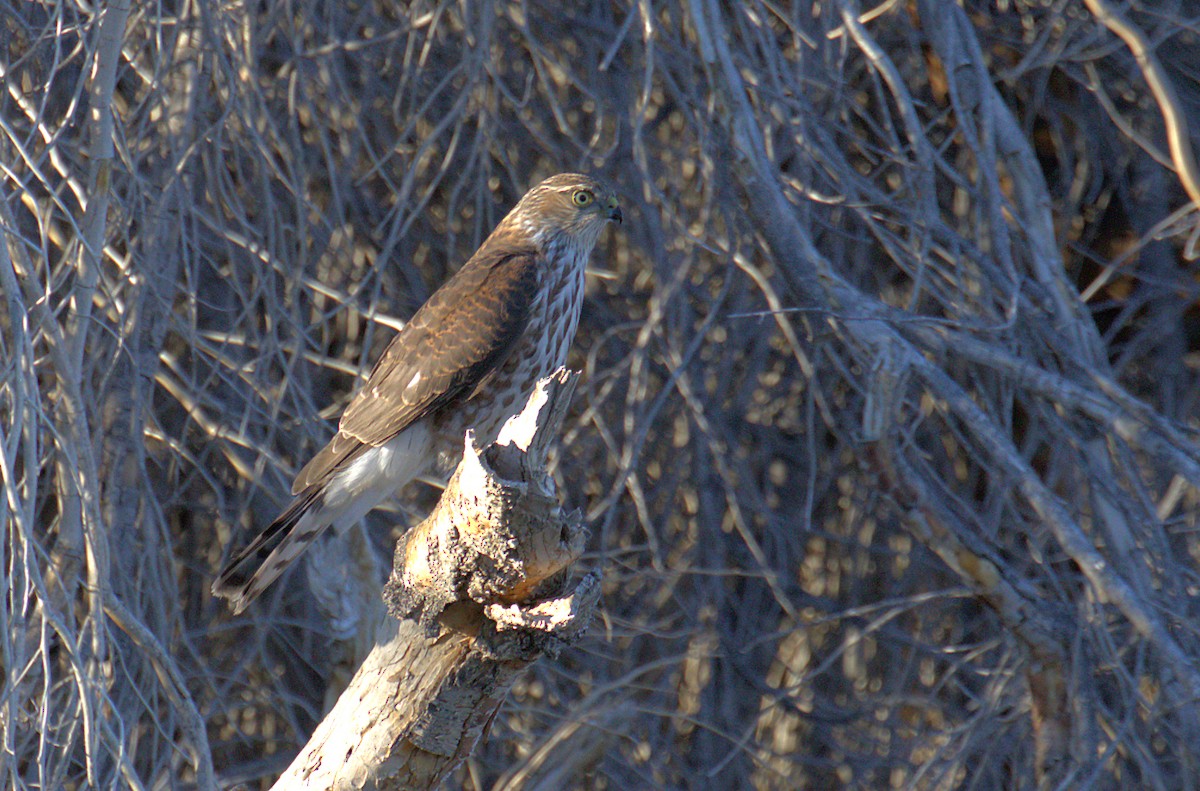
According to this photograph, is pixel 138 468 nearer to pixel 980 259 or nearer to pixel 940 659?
pixel 980 259

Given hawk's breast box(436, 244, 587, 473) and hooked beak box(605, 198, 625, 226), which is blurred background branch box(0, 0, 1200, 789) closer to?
hooked beak box(605, 198, 625, 226)

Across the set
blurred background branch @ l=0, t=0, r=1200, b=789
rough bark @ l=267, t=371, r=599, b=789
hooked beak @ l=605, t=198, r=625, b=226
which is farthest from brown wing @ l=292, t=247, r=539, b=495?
rough bark @ l=267, t=371, r=599, b=789

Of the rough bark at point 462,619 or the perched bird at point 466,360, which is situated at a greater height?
the rough bark at point 462,619

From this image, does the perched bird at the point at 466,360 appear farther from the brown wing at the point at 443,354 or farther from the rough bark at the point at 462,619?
the rough bark at the point at 462,619

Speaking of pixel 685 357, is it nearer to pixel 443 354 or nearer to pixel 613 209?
pixel 613 209

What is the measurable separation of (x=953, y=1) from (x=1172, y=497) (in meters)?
1.50

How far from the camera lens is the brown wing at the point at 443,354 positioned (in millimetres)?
3633

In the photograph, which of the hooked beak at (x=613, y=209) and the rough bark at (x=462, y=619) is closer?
the rough bark at (x=462, y=619)

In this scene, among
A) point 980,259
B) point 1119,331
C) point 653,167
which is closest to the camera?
point 980,259

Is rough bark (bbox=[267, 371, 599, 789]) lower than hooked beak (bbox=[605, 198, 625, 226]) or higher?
higher

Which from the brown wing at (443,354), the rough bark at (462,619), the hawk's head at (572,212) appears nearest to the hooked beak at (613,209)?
the hawk's head at (572,212)

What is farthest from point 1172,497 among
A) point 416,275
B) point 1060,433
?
point 416,275

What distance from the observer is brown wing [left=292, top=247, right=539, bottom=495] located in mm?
3633

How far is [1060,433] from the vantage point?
331 centimetres
